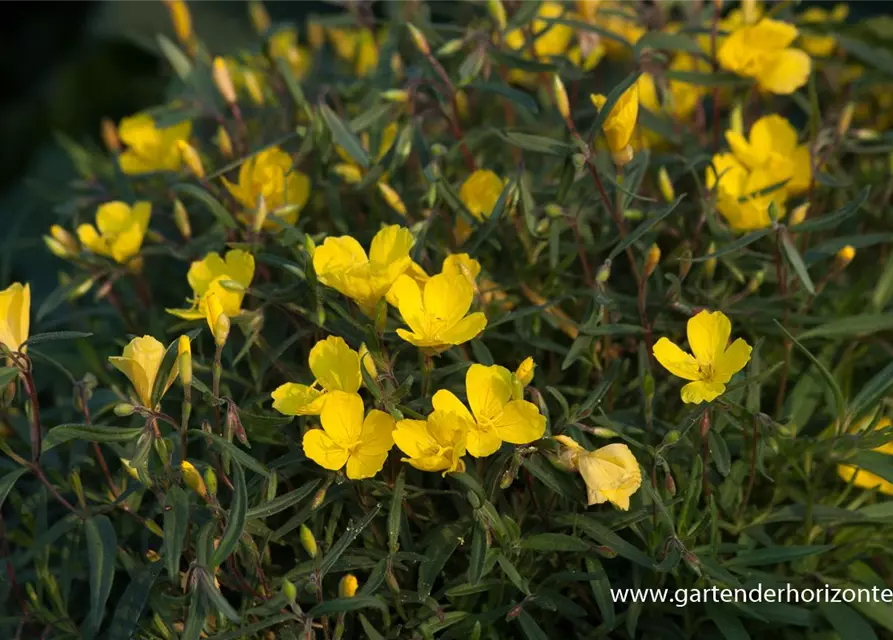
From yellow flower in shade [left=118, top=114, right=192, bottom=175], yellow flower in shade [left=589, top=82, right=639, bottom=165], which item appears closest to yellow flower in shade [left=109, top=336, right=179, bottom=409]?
yellow flower in shade [left=589, top=82, right=639, bottom=165]

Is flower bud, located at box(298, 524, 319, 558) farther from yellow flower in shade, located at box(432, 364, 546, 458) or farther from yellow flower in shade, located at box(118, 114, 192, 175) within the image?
yellow flower in shade, located at box(118, 114, 192, 175)

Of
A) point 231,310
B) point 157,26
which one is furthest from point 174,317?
point 157,26

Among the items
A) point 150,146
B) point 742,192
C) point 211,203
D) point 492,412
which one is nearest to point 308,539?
point 492,412

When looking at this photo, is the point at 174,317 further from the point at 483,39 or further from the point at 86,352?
the point at 483,39

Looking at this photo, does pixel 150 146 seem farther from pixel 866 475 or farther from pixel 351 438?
pixel 866 475

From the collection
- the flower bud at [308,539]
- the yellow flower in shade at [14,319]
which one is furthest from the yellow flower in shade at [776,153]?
the yellow flower in shade at [14,319]

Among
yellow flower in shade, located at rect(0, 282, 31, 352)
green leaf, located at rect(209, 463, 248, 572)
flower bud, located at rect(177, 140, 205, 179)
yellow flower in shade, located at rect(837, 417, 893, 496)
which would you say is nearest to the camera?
green leaf, located at rect(209, 463, 248, 572)

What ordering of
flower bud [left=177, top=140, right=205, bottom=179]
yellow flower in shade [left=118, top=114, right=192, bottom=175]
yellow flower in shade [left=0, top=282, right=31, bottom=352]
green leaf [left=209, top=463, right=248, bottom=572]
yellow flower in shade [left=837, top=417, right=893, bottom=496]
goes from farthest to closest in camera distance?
1. yellow flower in shade [left=118, top=114, right=192, bottom=175]
2. flower bud [left=177, top=140, right=205, bottom=179]
3. yellow flower in shade [left=837, top=417, right=893, bottom=496]
4. yellow flower in shade [left=0, top=282, right=31, bottom=352]
5. green leaf [left=209, top=463, right=248, bottom=572]
